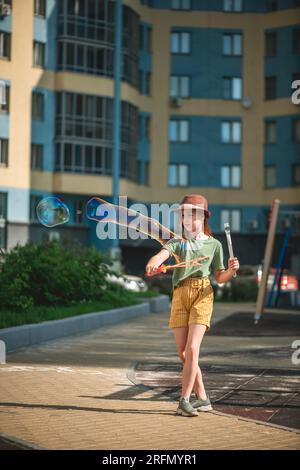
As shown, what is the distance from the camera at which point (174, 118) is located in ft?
201

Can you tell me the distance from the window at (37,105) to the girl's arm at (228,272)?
4547 cm

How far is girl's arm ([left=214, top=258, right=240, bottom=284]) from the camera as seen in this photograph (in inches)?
356

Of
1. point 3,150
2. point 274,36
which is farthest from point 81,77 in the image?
point 274,36

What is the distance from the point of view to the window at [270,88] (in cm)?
6153

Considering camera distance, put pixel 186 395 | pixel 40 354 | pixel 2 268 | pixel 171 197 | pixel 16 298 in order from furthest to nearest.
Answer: pixel 171 197
pixel 2 268
pixel 16 298
pixel 40 354
pixel 186 395

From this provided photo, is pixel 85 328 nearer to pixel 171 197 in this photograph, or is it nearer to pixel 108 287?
pixel 108 287

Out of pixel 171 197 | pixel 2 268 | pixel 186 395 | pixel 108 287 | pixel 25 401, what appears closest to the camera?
pixel 186 395

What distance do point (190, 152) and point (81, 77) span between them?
9.22 metres

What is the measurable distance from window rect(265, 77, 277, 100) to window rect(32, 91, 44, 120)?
14264mm

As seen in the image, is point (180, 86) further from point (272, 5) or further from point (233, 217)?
point (233, 217)

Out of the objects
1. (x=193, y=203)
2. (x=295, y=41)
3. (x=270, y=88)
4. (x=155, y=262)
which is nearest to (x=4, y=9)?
(x=270, y=88)

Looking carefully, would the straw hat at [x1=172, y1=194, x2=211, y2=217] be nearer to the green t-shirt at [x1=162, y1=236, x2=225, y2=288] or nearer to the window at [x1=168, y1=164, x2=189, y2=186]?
the green t-shirt at [x1=162, y1=236, x2=225, y2=288]

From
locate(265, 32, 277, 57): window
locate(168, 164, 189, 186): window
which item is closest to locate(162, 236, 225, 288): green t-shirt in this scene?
locate(168, 164, 189, 186): window

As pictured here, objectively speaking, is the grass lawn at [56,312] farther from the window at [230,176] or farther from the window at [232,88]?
the window at [232,88]
